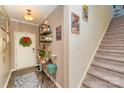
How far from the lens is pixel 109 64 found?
7.92ft

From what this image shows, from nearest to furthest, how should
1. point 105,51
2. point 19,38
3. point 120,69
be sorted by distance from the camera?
point 120,69 < point 105,51 < point 19,38

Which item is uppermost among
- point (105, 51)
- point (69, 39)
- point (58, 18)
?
point (58, 18)

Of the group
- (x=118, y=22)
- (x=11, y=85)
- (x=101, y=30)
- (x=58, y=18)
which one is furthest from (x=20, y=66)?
(x=118, y=22)

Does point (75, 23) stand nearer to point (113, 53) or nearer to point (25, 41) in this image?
point (113, 53)

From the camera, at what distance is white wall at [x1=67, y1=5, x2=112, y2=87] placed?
1966 mm

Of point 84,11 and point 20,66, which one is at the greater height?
point 84,11

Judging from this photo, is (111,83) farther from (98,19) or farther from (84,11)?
(98,19)

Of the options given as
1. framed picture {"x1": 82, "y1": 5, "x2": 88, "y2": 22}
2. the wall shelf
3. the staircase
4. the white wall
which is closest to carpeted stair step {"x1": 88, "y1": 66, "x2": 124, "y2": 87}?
the staircase

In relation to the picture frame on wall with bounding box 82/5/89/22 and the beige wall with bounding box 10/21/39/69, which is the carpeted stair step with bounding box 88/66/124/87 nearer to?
the picture frame on wall with bounding box 82/5/89/22

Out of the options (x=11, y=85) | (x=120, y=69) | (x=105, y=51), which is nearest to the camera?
(x=120, y=69)

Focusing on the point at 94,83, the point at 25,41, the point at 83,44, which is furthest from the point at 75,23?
the point at 25,41

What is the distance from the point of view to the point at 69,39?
1.89m

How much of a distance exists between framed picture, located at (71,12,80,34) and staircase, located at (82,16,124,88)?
1.07m

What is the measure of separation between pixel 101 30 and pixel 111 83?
187 cm
